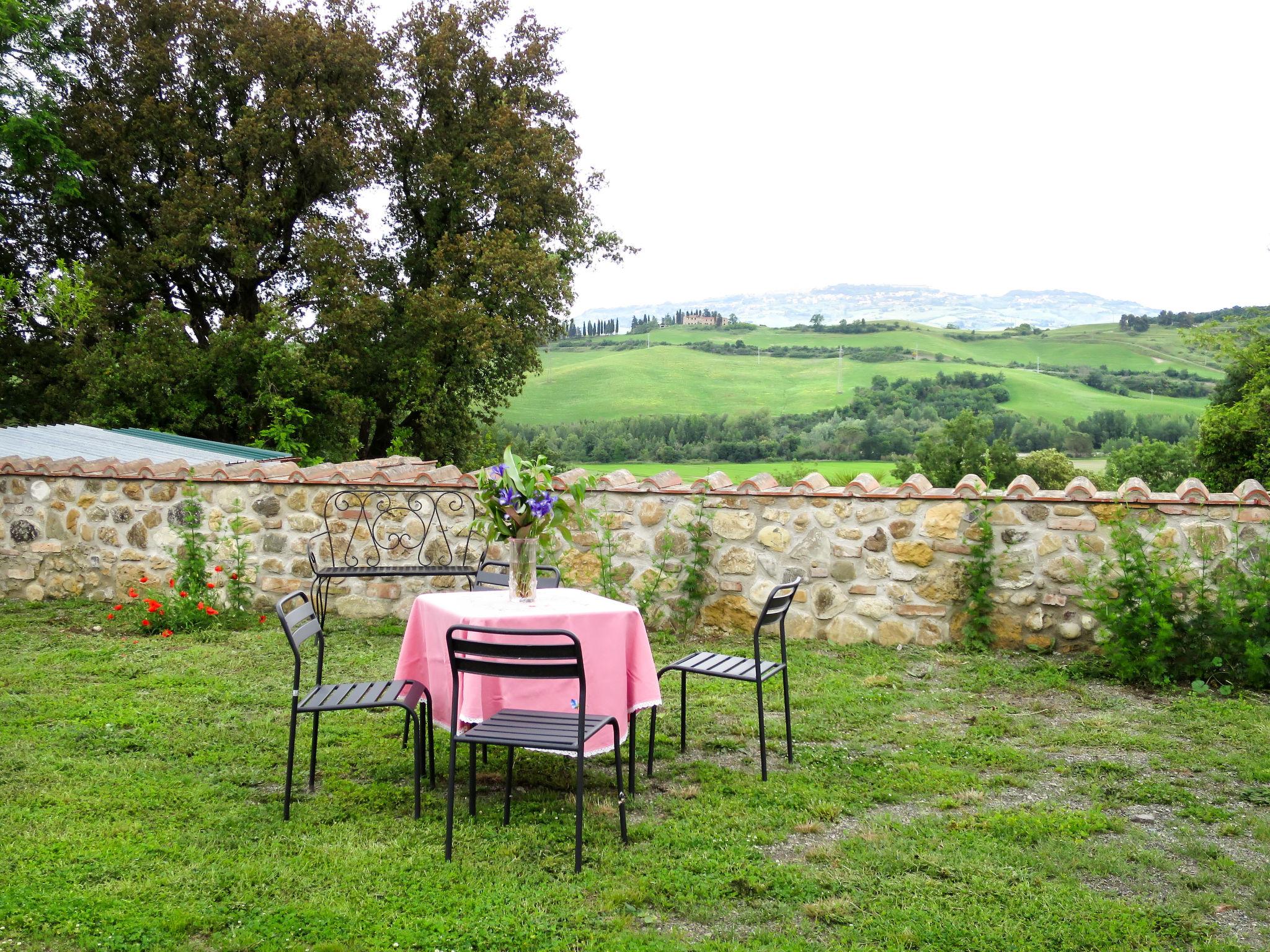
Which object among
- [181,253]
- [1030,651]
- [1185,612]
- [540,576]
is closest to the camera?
[540,576]

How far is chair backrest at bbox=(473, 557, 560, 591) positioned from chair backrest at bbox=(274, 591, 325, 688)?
106cm

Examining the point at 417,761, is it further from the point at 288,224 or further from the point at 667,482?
the point at 288,224

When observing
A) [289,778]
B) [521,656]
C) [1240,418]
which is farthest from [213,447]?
[1240,418]

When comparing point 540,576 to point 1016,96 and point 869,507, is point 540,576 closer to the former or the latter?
point 869,507

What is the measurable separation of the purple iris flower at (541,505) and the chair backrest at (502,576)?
895 millimetres

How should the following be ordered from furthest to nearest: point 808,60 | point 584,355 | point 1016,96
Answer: point 584,355 < point 1016,96 < point 808,60

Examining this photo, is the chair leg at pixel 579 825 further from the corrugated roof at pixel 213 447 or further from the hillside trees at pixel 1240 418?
the hillside trees at pixel 1240 418

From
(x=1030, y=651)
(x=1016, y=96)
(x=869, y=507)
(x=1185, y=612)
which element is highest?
(x=1016, y=96)

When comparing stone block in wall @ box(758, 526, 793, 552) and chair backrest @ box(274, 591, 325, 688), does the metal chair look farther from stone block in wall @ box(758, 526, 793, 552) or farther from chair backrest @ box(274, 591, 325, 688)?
stone block in wall @ box(758, 526, 793, 552)

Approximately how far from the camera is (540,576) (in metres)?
5.23

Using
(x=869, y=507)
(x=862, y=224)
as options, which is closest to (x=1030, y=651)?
(x=869, y=507)

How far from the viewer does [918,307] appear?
172 ft

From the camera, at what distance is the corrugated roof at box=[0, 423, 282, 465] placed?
9438 millimetres

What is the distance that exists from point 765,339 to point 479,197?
3336 cm
